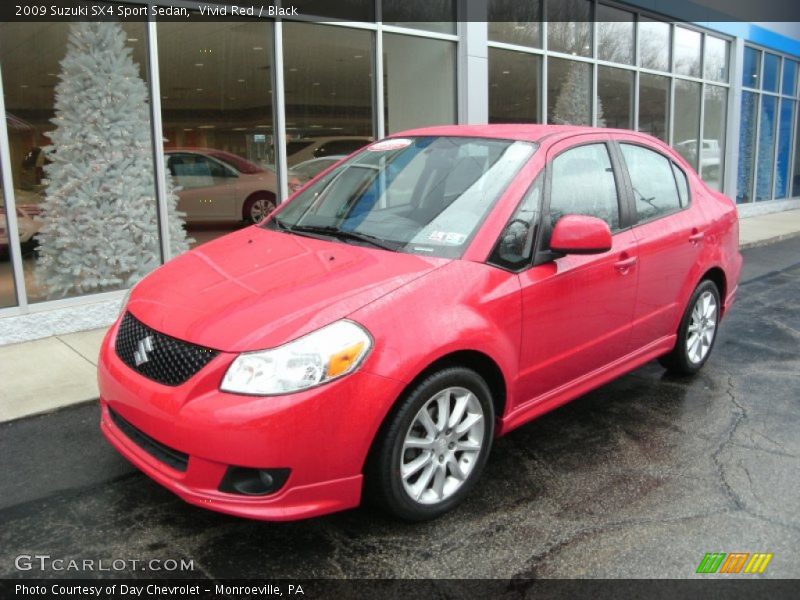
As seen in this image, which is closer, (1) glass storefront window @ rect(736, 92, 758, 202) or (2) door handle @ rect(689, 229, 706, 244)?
(2) door handle @ rect(689, 229, 706, 244)

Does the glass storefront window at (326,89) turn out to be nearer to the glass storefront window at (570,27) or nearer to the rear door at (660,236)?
the glass storefront window at (570,27)

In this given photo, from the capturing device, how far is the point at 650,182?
4520 millimetres

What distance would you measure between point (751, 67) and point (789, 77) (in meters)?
2.83

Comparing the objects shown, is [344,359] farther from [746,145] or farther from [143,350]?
[746,145]

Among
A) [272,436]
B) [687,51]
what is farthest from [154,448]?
[687,51]

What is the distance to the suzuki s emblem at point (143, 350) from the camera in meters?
3.01

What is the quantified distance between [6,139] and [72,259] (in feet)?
3.85

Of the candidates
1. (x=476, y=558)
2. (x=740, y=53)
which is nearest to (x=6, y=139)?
(x=476, y=558)

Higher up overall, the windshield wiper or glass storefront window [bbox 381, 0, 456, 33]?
glass storefront window [bbox 381, 0, 456, 33]

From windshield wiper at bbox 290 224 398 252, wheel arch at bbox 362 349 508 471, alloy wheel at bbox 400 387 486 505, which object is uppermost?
windshield wiper at bbox 290 224 398 252

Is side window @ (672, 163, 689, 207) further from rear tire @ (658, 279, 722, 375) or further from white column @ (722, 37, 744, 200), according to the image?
white column @ (722, 37, 744, 200)

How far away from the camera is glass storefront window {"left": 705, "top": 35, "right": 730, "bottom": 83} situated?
51.9ft

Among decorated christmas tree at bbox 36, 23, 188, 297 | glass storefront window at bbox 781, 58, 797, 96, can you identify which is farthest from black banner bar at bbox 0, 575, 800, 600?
glass storefront window at bbox 781, 58, 797, 96

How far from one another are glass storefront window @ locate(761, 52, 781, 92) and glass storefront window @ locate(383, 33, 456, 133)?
466 inches
